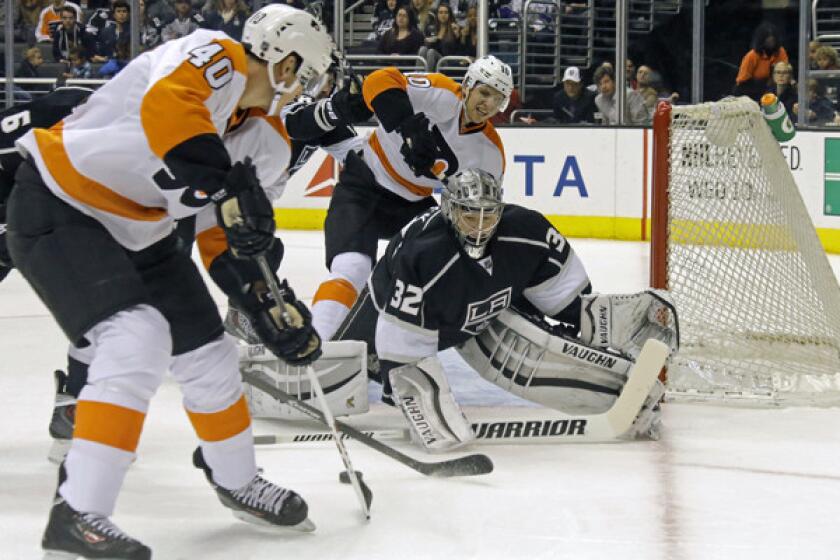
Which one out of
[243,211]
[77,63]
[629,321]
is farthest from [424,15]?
[243,211]

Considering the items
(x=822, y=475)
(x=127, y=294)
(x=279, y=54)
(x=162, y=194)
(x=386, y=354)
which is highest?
(x=279, y=54)

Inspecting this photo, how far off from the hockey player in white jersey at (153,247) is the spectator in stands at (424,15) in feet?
21.8

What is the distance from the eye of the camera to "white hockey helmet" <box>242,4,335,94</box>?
8.26 feet

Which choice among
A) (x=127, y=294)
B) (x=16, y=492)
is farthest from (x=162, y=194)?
(x=16, y=492)

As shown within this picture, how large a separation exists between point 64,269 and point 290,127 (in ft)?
7.45

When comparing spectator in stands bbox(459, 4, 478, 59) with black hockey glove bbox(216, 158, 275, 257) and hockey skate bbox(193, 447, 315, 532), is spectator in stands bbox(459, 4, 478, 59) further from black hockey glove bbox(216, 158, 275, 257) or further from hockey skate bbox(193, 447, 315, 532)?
black hockey glove bbox(216, 158, 275, 257)

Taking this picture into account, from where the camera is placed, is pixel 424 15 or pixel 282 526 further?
pixel 424 15

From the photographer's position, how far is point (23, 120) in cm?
363

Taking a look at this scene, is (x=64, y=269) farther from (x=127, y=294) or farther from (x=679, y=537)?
(x=679, y=537)

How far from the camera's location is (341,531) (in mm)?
2723

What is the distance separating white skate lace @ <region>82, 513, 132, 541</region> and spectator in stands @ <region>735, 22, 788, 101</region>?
6354 mm

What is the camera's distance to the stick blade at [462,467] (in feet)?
10.2

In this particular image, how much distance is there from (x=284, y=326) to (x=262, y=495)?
34cm

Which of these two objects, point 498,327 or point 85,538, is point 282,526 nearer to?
point 85,538
